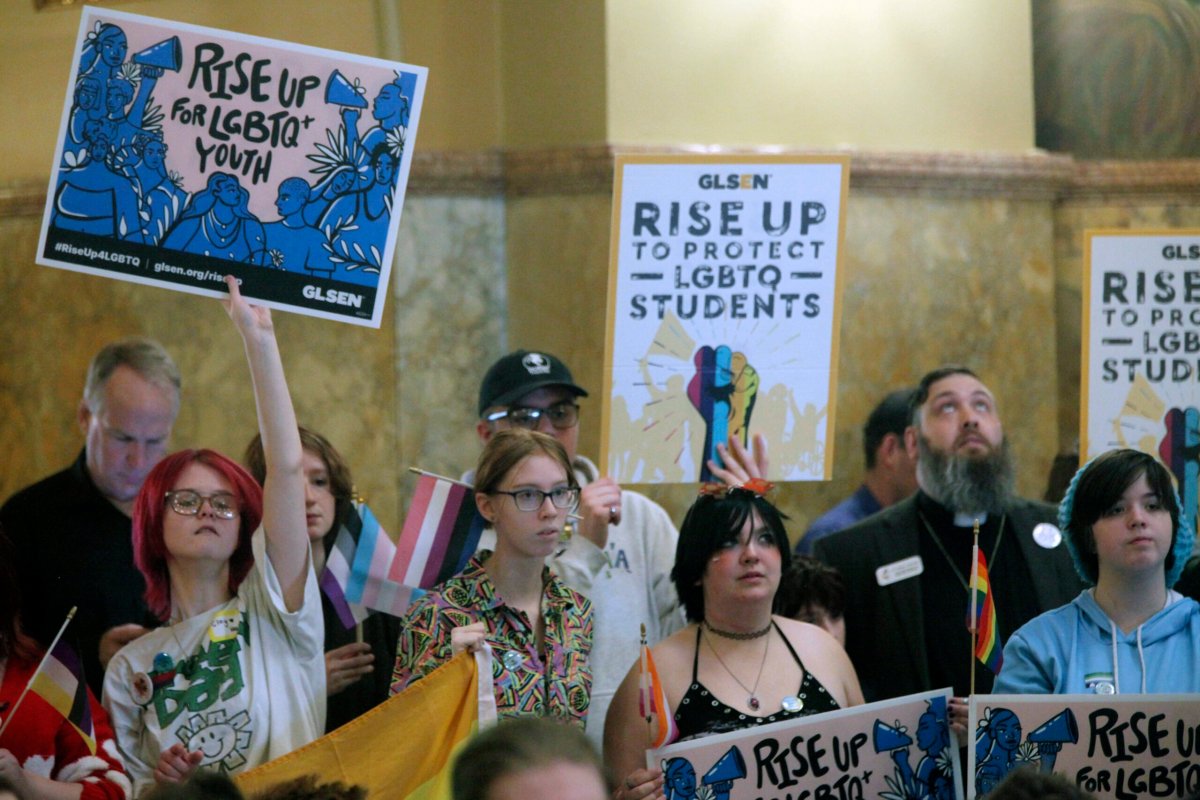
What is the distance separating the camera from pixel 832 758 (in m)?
3.86

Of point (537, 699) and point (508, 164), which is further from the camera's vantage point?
point (508, 164)

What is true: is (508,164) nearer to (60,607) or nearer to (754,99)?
(754,99)

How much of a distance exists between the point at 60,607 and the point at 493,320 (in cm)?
262

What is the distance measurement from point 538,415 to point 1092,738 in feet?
5.70

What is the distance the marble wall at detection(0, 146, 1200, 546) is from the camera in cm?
678

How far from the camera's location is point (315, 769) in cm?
371

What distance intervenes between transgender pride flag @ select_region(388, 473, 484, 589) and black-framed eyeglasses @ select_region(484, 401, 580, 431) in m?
0.27

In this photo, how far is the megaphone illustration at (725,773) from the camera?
148 inches

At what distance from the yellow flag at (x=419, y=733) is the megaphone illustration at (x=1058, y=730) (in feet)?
3.95

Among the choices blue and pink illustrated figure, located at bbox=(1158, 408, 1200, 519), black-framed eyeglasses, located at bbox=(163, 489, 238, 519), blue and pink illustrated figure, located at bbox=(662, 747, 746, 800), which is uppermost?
blue and pink illustrated figure, located at bbox=(1158, 408, 1200, 519)

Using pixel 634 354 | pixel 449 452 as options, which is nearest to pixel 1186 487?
pixel 634 354

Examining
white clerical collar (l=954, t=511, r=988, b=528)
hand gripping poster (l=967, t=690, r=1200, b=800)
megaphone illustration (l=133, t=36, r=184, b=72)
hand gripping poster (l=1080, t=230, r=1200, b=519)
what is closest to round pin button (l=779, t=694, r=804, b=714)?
hand gripping poster (l=967, t=690, r=1200, b=800)

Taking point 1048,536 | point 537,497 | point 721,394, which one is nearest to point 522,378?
Result: point 721,394

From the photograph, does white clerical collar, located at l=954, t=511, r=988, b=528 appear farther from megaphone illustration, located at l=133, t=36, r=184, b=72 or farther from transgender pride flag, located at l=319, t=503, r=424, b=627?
megaphone illustration, located at l=133, t=36, r=184, b=72
